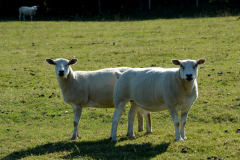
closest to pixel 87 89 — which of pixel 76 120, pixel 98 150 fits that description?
pixel 76 120

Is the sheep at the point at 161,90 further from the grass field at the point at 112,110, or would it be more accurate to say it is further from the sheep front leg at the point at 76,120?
the sheep front leg at the point at 76,120

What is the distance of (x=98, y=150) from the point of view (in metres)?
7.96

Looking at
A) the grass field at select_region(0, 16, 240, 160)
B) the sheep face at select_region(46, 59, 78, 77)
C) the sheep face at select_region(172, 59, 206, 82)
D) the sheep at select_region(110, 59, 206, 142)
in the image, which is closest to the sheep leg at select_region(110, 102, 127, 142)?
the sheep at select_region(110, 59, 206, 142)

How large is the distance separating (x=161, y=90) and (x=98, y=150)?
2171 millimetres

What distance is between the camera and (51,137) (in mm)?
9617

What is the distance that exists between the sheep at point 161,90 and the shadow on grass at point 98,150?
0.61 m

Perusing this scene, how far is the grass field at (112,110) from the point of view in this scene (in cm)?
793

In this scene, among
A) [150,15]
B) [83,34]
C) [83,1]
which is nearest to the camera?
[83,34]

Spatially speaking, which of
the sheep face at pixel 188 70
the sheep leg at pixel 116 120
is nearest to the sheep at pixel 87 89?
the sheep leg at pixel 116 120

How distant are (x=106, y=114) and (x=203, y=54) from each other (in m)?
8.52

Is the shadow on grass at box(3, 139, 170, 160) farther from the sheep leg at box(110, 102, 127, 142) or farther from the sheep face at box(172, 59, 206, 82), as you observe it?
the sheep face at box(172, 59, 206, 82)

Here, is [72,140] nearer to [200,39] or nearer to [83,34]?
[200,39]

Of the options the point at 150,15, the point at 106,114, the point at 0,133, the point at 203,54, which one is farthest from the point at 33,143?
the point at 150,15

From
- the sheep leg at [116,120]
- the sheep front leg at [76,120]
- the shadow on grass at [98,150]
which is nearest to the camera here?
the shadow on grass at [98,150]
